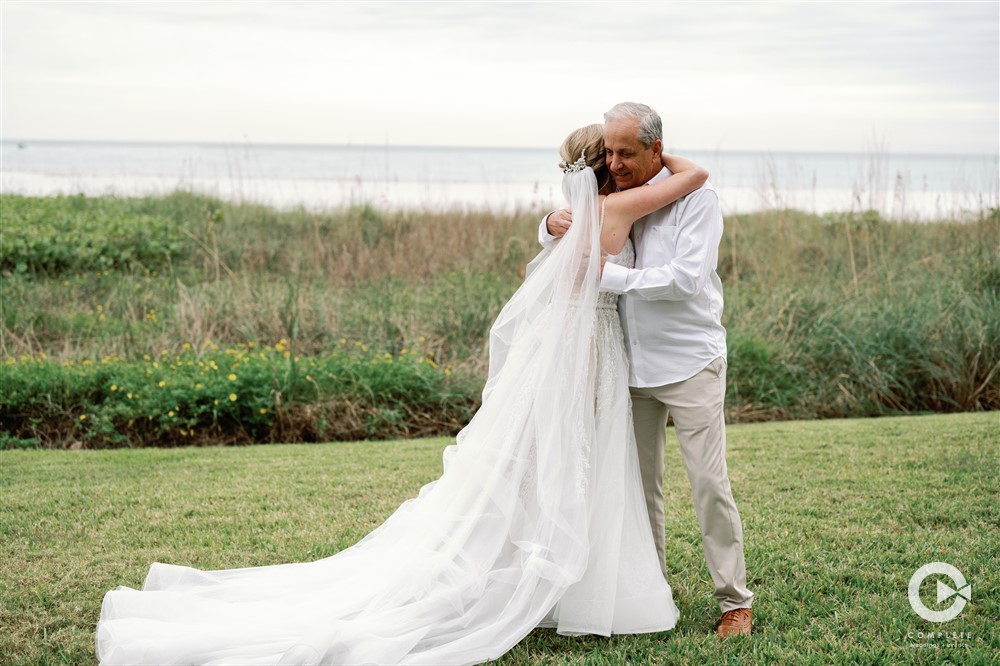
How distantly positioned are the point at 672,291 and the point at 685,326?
257 millimetres

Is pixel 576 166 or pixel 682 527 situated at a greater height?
pixel 576 166

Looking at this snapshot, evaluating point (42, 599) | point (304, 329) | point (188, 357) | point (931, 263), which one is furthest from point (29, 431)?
point (931, 263)

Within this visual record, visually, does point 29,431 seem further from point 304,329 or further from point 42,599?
point 42,599

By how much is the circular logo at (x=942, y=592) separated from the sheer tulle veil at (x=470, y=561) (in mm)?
1532

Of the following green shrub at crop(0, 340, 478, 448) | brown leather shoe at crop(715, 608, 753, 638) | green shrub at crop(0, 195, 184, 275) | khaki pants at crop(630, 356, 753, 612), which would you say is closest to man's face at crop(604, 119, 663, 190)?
khaki pants at crop(630, 356, 753, 612)

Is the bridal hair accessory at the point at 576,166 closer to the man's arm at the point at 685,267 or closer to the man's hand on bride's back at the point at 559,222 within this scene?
the man's hand on bride's back at the point at 559,222

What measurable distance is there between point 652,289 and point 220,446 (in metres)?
4.64

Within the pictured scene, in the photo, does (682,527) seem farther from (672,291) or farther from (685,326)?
(672,291)

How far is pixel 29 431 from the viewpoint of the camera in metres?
7.41

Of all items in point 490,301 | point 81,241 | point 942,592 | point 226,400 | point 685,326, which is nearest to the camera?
point 685,326

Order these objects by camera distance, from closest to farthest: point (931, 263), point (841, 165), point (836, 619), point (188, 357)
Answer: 1. point (836, 619)
2. point (188, 357)
3. point (931, 263)
4. point (841, 165)

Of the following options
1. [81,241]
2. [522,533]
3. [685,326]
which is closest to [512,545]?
[522,533]

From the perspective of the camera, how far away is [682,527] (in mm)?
5234

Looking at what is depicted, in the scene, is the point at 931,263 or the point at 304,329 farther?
the point at 931,263
